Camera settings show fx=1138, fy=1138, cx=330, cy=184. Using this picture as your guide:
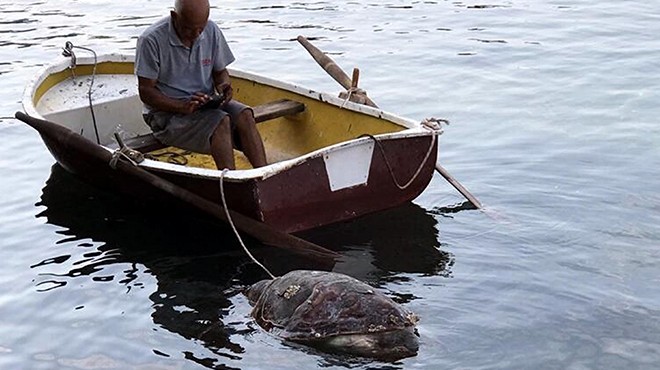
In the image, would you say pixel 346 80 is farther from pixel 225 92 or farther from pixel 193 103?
pixel 193 103

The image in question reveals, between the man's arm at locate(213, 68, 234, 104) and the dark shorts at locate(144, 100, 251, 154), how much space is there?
0.06 m

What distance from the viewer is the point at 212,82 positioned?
27.0 feet

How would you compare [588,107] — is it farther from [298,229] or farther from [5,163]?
[5,163]

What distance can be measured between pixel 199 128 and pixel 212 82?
451 millimetres

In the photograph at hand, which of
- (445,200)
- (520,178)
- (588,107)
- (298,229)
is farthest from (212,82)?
(588,107)

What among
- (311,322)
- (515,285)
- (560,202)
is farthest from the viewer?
(560,202)

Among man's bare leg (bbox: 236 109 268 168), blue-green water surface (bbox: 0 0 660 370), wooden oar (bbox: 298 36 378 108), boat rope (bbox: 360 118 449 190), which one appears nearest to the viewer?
blue-green water surface (bbox: 0 0 660 370)

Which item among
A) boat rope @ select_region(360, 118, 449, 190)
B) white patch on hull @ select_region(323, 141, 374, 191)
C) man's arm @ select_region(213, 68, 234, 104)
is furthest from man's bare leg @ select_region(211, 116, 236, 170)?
boat rope @ select_region(360, 118, 449, 190)

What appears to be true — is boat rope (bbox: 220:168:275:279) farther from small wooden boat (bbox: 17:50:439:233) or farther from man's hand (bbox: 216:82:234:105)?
man's hand (bbox: 216:82:234:105)

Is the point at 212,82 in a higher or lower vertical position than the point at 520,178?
higher

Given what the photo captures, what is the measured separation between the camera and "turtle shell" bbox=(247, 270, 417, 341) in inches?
236

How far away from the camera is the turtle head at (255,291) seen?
22.0 ft

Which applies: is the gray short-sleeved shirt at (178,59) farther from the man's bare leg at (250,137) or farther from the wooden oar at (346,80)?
the wooden oar at (346,80)

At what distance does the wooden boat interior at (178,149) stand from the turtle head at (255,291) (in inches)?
70.9
